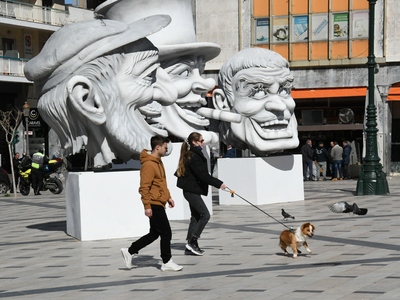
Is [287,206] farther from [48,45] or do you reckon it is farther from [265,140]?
[48,45]

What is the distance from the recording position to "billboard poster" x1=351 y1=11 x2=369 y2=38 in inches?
1574

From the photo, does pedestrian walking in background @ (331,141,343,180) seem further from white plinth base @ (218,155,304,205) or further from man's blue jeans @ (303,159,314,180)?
white plinth base @ (218,155,304,205)

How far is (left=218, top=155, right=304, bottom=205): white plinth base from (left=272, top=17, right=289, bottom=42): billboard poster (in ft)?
62.6

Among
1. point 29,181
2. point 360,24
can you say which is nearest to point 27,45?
point 360,24

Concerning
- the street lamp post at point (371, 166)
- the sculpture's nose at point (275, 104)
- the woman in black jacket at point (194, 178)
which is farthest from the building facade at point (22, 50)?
the woman in black jacket at point (194, 178)

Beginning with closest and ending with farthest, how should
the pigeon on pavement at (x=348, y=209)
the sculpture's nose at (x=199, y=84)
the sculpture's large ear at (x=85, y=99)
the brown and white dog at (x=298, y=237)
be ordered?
the brown and white dog at (x=298, y=237), the sculpture's large ear at (x=85, y=99), the pigeon on pavement at (x=348, y=209), the sculpture's nose at (x=199, y=84)

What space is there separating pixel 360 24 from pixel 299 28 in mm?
2649

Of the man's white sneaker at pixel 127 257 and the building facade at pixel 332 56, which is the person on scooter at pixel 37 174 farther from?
the man's white sneaker at pixel 127 257

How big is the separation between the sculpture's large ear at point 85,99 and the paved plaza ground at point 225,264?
1.93 m

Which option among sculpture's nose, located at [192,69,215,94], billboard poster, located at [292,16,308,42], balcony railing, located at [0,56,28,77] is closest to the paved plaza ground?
sculpture's nose, located at [192,69,215,94]

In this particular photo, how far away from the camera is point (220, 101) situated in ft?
75.7

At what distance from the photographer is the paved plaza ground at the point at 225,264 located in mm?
10273

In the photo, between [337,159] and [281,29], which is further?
Answer: [281,29]

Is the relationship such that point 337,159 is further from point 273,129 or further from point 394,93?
point 273,129
